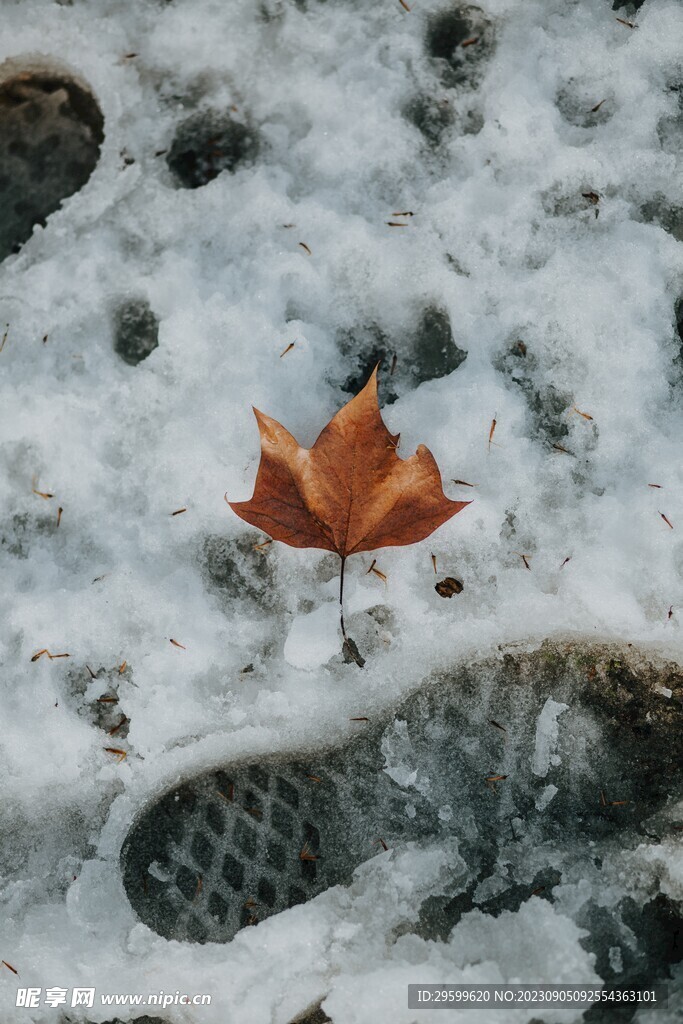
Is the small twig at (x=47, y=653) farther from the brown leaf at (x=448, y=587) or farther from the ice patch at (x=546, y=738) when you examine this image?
the ice patch at (x=546, y=738)

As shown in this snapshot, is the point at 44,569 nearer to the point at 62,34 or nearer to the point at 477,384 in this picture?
the point at 477,384

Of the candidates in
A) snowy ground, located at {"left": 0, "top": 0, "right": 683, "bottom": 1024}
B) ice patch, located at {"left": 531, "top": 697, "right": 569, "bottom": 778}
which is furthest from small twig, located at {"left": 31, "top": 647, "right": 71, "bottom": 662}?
ice patch, located at {"left": 531, "top": 697, "right": 569, "bottom": 778}

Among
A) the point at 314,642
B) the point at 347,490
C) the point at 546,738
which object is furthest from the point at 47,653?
the point at 546,738

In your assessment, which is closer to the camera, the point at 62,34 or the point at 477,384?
the point at 477,384

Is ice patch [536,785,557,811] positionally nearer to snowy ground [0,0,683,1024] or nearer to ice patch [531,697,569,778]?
ice patch [531,697,569,778]

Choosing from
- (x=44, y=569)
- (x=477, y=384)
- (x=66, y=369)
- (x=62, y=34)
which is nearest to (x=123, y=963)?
(x=44, y=569)

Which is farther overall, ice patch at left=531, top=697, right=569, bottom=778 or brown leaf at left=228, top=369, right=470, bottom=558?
ice patch at left=531, top=697, right=569, bottom=778
